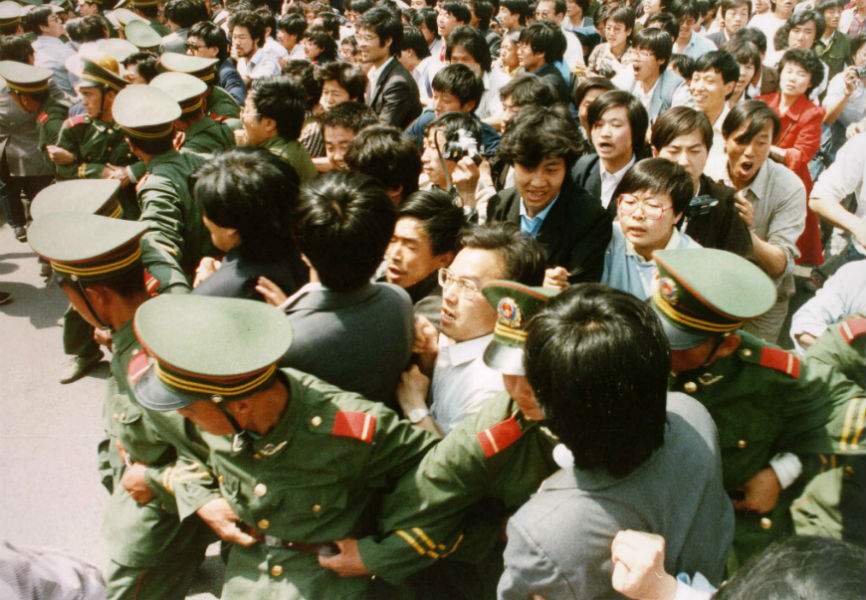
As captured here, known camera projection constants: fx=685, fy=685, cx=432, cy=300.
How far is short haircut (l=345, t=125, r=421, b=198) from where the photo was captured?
300 centimetres

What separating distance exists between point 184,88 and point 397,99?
160cm

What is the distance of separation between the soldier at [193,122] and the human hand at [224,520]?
241 centimetres

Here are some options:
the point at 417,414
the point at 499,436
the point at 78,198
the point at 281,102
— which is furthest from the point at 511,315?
the point at 281,102

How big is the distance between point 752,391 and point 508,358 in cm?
68

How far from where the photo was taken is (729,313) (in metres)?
1.60

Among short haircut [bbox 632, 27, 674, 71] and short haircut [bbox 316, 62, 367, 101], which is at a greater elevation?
short haircut [bbox 632, 27, 674, 71]

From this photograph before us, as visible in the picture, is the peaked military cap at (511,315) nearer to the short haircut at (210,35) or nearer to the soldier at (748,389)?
the soldier at (748,389)

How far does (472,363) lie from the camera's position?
2.12 m

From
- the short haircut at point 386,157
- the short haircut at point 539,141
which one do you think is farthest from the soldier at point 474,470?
the short haircut at point 386,157

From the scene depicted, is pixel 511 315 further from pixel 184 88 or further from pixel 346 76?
pixel 346 76

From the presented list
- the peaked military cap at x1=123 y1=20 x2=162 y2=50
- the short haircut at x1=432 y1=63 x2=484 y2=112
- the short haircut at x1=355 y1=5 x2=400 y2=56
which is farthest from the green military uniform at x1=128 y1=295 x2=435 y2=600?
the peaked military cap at x1=123 y1=20 x2=162 y2=50

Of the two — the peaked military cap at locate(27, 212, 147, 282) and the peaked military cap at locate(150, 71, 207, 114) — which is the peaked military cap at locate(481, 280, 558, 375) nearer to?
the peaked military cap at locate(27, 212, 147, 282)

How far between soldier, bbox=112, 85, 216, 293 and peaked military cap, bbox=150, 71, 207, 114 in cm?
42

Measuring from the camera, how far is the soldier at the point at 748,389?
1670 millimetres
